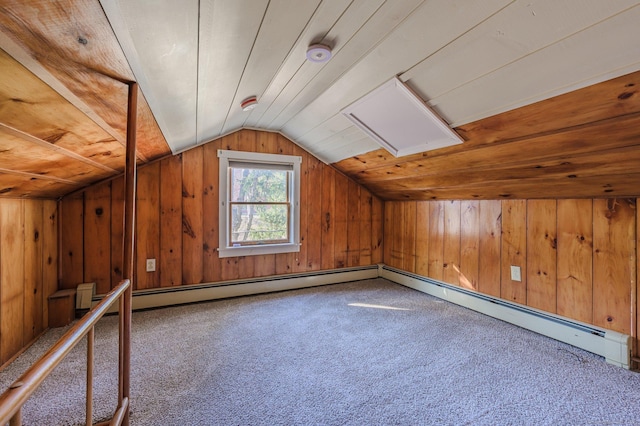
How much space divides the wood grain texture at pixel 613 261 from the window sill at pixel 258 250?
2.68 metres

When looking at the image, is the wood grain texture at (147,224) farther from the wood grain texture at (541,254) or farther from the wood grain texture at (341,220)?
the wood grain texture at (541,254)

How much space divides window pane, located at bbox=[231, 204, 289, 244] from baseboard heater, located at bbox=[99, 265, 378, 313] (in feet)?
1.53

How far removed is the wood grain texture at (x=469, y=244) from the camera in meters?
2.88

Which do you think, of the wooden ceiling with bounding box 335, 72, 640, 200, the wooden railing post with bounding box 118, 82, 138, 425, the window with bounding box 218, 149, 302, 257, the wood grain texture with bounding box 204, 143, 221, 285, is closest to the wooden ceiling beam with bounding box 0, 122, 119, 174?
the wooden railing post with bounding box 118, 82, 138, 425

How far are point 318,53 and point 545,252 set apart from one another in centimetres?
236

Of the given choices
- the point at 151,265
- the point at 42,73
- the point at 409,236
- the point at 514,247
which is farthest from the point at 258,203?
the point at 514,247

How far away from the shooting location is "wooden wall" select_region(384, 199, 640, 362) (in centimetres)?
195

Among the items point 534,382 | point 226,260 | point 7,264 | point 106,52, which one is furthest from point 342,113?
point 7,264

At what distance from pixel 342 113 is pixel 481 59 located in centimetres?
111

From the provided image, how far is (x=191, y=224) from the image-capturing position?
2961 mm

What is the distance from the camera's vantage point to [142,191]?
276 cm

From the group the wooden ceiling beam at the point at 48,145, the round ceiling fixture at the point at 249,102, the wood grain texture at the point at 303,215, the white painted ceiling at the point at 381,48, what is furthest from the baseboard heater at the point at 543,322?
the wooden ceiling beam at the point at 48,145

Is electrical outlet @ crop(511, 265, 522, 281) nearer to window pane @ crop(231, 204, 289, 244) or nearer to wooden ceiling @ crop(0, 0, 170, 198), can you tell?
window pane @ crop(231, 204, 289, 244)

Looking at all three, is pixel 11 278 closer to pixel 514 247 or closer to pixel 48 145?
pixel 48 145
